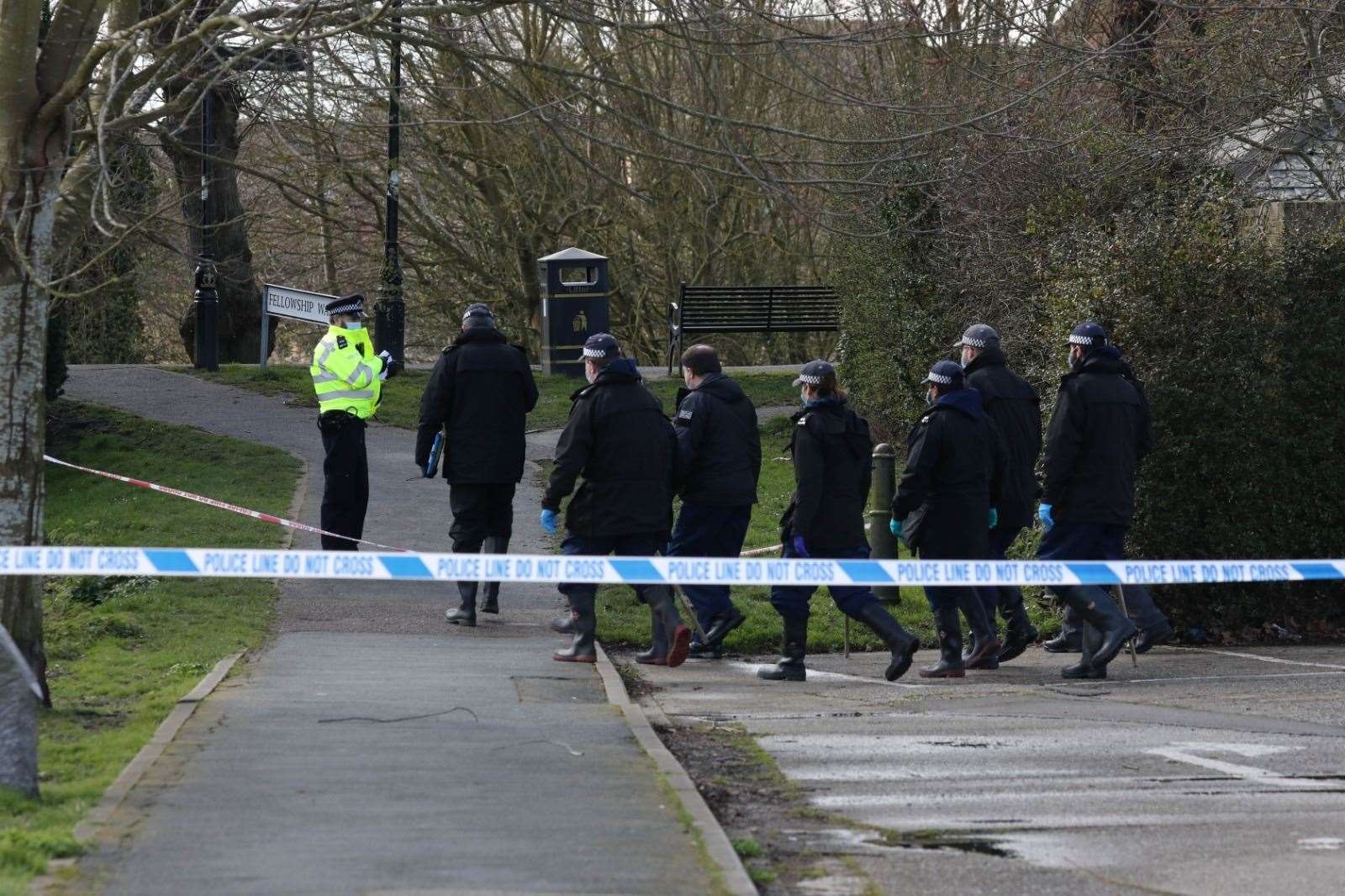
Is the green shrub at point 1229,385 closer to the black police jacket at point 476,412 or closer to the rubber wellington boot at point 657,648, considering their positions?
the rubber wellington boot at point 657,648

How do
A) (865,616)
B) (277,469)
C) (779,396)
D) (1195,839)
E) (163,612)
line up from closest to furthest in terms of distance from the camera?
(1195,839), (865,616), (163,612), (277,469), (779,396)

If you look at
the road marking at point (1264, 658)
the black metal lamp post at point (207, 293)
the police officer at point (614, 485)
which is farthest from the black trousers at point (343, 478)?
the black metal lamp post at point (207, 293)

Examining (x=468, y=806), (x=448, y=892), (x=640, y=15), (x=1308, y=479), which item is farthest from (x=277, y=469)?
(x=448, y=892)

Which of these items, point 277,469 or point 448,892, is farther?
point 277,469

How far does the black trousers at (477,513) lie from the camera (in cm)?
1087

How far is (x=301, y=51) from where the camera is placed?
9562 mm

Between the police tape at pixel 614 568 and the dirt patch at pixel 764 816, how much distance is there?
727 mm

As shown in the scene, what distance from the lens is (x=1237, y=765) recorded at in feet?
23.9

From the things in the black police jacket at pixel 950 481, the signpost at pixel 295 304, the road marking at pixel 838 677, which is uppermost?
the signpost at pixel 295 304

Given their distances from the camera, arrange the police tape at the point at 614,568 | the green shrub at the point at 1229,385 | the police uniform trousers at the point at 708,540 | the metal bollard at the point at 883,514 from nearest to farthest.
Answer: the police tape at the point at 614,568 → the police uniform trousers at the point at 708,540 → the green shrub at the point at 1229,385 → the metal bollard at the point at 883,514

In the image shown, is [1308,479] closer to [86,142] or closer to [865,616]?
[865,616]

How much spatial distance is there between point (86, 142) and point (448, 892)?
5.08 m

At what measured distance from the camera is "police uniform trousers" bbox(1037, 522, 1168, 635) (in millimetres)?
9773

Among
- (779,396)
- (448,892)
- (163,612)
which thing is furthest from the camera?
(779,396)
